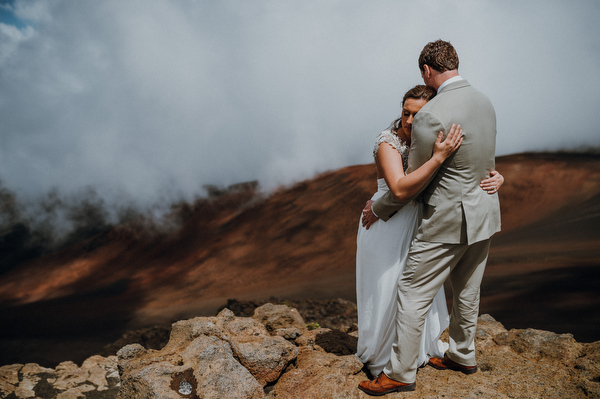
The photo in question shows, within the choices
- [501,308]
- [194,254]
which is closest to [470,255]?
[501,308]

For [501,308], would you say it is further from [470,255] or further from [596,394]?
[470,255]

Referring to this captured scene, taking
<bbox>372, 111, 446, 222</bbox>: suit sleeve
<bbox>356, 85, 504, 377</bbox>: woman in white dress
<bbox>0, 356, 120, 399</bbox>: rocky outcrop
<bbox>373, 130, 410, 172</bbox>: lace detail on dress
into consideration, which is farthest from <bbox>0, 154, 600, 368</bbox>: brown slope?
<bbox>372, 111, 446, 222</bbox>: suit sleeve

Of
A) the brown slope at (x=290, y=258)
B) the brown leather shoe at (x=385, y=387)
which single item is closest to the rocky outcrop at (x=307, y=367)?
the brown leather shoe at (x=385, y=387)

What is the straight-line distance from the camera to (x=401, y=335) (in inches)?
74.5

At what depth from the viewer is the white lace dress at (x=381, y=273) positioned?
6.80 ft

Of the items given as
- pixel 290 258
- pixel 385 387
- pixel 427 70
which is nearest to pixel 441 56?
pixel 427 70

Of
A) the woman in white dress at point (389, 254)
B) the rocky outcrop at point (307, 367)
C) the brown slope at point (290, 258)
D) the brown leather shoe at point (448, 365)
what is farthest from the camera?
the brown slope at point (290, 258)

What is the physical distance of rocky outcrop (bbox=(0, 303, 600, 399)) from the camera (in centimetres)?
202

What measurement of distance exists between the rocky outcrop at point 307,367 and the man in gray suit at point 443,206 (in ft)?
0.93

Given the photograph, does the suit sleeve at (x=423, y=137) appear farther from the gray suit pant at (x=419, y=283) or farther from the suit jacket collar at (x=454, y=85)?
the gray suit pant at (x=419, y=283)

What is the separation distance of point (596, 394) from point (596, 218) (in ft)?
12.0

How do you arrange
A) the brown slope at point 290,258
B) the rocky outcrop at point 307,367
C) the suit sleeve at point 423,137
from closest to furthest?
the suit sleeve at point 423,137 < the rocky outcrop at point 307,367 < the brown slope at point 290,258

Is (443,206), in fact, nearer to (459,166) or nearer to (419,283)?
(459,166)

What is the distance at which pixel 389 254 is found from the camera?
2.10 metres
